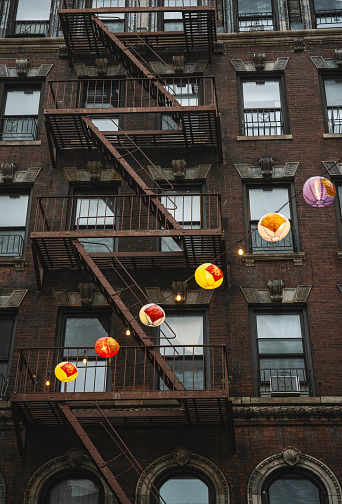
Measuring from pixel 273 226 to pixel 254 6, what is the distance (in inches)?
403

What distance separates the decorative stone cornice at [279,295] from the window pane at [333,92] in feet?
19.8

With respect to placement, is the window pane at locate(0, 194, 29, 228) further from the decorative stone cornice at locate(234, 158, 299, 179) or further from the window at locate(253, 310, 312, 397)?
the window at locate(253, 310, 312, 397)

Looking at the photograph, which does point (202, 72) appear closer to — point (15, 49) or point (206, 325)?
point (15, 49)

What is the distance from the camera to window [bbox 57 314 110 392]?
1780 cm

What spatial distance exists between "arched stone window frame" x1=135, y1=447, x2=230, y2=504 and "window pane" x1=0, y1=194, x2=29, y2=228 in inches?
288

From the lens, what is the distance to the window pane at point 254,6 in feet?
77.5

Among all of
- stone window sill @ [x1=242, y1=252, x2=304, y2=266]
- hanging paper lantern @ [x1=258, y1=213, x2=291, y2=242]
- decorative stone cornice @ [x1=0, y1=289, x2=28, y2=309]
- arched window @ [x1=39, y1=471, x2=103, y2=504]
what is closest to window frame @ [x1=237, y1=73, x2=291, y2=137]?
stone window sill @ [x1=242, y1=252, x2=304, y2=266]

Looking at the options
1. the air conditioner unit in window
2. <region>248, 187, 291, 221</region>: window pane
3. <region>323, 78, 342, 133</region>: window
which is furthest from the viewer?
<region>323, 78, 342, 133</region>: window

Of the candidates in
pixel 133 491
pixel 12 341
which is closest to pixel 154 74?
pixel 12 341

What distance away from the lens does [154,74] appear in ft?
69.3

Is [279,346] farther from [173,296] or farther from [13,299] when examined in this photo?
[13,299]

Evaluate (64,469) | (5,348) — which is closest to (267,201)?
(5,348)

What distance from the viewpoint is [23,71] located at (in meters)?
22.2

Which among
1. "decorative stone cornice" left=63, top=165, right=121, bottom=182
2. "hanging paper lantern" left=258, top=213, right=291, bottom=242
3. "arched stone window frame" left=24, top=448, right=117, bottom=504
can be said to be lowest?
"arched stone window frame" left=24, top=448, right=117, bottom=504
